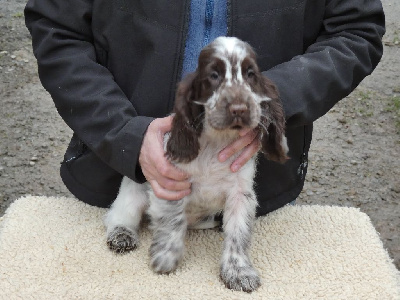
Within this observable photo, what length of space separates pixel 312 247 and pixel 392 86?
5010mm

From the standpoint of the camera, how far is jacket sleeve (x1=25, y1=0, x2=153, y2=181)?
9.09 ft

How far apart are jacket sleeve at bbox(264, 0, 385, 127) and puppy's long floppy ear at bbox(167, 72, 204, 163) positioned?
391 mm

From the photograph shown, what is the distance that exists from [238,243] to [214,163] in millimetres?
357

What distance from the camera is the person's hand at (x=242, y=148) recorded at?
269 cm

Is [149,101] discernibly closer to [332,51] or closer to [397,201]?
[332,51]

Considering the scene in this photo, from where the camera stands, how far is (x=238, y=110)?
7.77 ft

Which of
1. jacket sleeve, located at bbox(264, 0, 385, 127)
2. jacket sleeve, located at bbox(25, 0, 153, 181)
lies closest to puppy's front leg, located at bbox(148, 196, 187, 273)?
jacket sleeve, located at bbox(25, 0, 153, 181)

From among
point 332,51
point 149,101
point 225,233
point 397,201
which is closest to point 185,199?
point 225,233

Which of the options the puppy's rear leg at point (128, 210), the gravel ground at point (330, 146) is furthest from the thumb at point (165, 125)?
the gravel ground at point (330, 146)

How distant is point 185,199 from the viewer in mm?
2869

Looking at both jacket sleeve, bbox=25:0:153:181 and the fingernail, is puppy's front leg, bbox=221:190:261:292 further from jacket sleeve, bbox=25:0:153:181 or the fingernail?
jacket sleeve, bbox=25:0:153:181

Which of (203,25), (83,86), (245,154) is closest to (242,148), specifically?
(245,154)

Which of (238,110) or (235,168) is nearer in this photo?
(238,110)

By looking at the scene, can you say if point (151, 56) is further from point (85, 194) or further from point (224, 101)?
point (85, 194)
